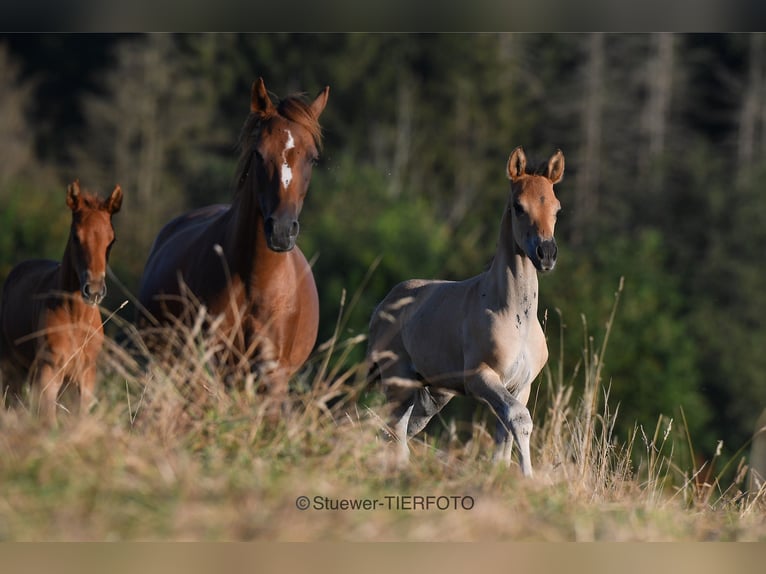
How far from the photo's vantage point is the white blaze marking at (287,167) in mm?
7211

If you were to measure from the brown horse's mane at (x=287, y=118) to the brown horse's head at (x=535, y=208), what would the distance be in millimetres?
1212

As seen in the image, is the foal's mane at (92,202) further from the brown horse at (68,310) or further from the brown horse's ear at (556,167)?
the brown horse's ear at (556,167)

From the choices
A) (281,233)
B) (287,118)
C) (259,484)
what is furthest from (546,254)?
(259,484)

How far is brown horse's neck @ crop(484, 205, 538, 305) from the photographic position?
7.85 m

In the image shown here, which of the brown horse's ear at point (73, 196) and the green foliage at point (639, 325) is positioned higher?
the brown horse's ear at point (73, 196)

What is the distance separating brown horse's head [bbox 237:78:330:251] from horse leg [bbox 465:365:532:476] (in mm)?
1400

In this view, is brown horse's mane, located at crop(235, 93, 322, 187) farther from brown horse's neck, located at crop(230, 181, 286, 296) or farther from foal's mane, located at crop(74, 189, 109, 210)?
foal's mane, located at crop(74, 189, 109, 210)

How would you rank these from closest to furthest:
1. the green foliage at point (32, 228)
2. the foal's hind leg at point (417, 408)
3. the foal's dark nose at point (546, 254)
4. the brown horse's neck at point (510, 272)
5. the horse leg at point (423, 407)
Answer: the foal's dark nose at point (546, 254) → the brown horse's neck at point (510, 272) → the foal's hind leg at point (417, 408) → the horse leg at point (423, 407) → the green foliage at point (32, 228)

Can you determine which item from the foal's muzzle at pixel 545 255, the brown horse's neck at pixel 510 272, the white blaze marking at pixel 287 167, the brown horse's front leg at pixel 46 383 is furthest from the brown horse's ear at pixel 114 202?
the foal's muzzle at pixel 545 255

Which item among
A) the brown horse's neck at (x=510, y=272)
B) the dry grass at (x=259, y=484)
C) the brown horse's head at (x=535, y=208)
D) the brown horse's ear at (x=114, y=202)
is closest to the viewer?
the dry grass at (x=259, y=484)

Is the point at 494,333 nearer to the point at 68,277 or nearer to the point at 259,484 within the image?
the point at 259,484

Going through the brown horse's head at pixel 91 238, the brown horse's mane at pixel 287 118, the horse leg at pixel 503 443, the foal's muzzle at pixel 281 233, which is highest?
the brown horse's mane at pixel 287 118

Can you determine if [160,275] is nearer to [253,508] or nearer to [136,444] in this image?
[136,444]

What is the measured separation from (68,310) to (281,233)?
9.32ft
